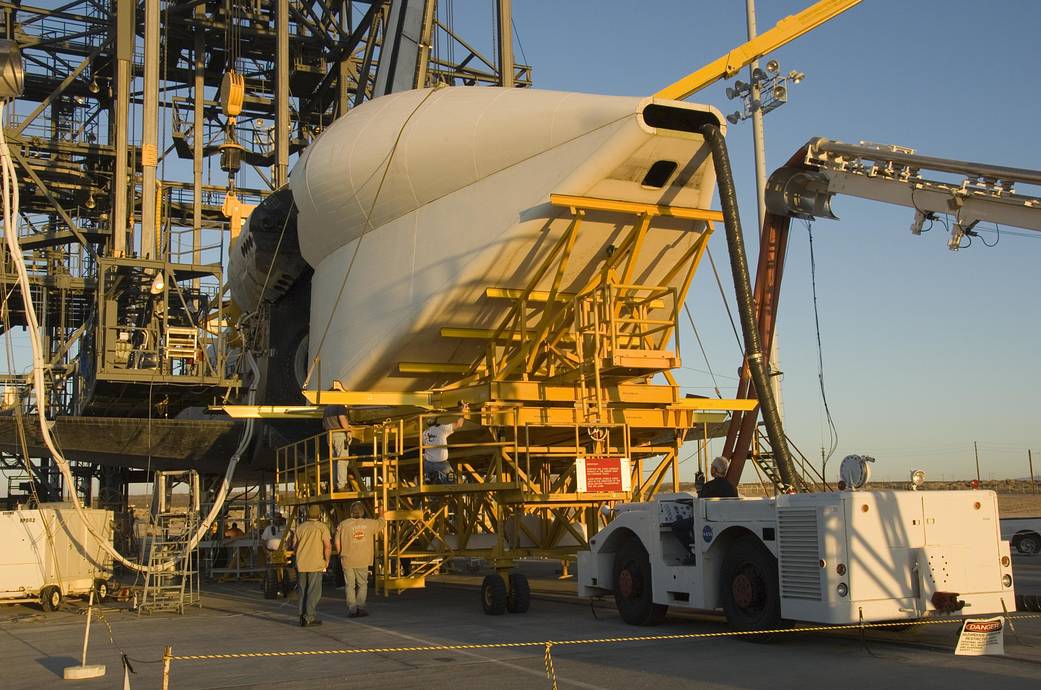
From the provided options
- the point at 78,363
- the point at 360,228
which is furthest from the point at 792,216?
the point at 78,363

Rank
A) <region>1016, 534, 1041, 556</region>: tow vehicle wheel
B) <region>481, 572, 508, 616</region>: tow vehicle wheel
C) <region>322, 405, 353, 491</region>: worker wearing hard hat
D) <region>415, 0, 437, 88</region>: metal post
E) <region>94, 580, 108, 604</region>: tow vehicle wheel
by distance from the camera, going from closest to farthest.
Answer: <region>481, 572, 508, 616</region>: tow vehicle wheel
<region>322, 405, 353, 491</region>: worker wearing hard hat
<region>94, 580, 108, 604</region>: tow vehicle wheel
<region>415, 0, 437, 88</region>: metal post
<region>1016, 534, 1041, 556</region>: tow vehicle wheel

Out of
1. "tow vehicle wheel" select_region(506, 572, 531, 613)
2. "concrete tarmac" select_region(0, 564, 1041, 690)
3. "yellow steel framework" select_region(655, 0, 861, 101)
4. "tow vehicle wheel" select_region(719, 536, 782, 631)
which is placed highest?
"yellow steel framework" select_region(655, 0, 861, 101)

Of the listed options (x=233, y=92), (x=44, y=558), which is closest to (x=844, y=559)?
(x=44, y=558)

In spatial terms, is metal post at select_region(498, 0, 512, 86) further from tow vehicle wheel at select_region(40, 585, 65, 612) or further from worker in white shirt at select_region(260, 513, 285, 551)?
tow vehicle wheel at select_region(40, 585, 65, 612)

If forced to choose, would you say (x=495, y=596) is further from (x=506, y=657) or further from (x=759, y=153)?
(x=759, y=153)

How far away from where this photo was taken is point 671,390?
1448 centimetres

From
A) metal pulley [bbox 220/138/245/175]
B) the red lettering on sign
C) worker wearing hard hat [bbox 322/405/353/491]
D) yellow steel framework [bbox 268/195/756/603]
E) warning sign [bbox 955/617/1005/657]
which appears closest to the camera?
warning sign [bbox 955/617/1005/657]

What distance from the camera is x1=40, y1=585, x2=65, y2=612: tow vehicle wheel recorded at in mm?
15992

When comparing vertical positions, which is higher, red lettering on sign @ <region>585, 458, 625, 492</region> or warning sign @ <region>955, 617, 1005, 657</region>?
red lettering on sign @ <region>585, 458, 625, 492</region>

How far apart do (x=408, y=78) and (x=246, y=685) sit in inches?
663

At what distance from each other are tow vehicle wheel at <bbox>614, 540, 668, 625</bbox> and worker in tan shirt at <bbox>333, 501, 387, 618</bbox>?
3.43m

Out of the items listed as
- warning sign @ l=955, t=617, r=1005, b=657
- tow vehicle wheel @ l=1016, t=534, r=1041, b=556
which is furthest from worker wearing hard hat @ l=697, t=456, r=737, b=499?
tow vehicle wheel @ l=1016, t=534, r=1041, b=556

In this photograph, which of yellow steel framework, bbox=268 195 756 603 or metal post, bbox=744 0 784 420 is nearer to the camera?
yellow steel framework, bbox=268 195 756 603

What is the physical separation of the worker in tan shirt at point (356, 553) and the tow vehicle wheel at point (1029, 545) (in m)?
17.5
